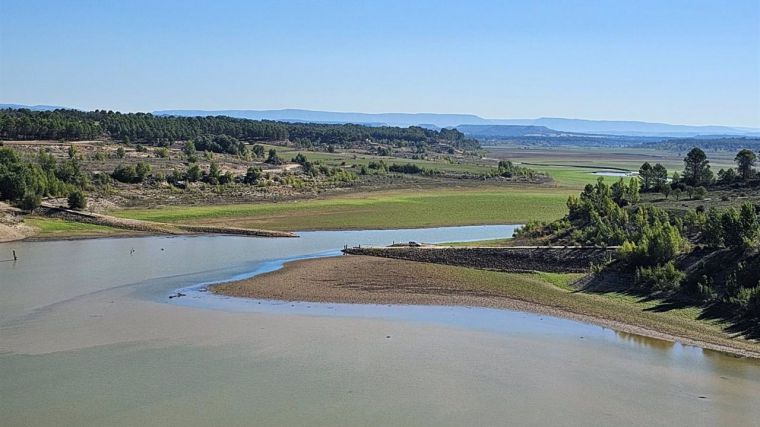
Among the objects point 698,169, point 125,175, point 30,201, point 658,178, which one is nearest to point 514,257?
point 698,169

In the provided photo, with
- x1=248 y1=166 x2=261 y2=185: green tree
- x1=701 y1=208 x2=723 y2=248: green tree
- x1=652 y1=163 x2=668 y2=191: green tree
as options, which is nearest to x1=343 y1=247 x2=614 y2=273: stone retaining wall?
x1=701 y1=208 x2=723 y2=248: green tree

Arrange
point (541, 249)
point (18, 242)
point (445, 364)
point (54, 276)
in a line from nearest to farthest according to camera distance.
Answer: point (445, 364) < point (54, 276) < point (541, 249) < point (18, 242)

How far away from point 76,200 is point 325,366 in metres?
39.6

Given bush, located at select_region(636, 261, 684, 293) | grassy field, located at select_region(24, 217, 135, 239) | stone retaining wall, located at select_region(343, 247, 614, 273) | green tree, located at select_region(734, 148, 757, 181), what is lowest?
grassy field, located at select_region(24, 217, 135, 239)

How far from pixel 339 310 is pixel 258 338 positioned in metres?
5.40

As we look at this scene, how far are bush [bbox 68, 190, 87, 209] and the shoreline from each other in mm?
23291

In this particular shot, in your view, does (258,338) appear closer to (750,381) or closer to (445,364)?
(445,364)

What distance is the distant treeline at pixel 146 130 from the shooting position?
97.1 metres

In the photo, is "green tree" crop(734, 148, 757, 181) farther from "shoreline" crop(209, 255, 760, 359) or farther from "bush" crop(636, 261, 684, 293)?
"bush" crop(636, 261, 684, 293)

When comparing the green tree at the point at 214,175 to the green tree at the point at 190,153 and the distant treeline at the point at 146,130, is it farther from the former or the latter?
the distant treeline at the point at 146,130

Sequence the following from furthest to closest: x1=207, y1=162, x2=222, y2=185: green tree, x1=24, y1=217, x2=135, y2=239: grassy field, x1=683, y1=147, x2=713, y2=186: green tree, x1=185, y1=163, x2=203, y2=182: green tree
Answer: x1=207, y1=162, x2=222, y2=185: green tree
x1=185, y1=163, x2=203, y2=182: green tree
x1=683, y1=147, x2=713, y2=186: green tree
x1=24, y1=217, x2=135, y2=239: grassy field

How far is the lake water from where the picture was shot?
19.7 metres

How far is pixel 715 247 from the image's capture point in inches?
1339

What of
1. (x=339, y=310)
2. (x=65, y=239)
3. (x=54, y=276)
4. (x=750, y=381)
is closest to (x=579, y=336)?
(x=750, y=381)
